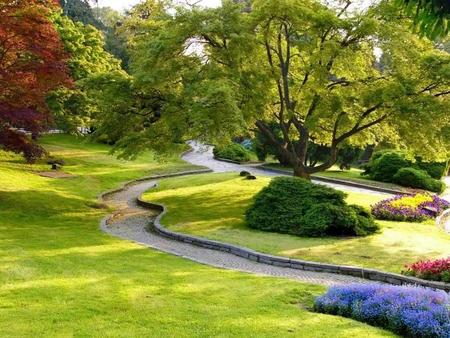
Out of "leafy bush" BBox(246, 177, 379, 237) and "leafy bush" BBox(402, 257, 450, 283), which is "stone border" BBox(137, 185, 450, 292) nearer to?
"leafy bush" BBox(402, 257, 450, 283)

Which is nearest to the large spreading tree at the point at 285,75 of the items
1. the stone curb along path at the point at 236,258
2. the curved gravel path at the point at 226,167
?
the stone curb along path at the point at 236,258

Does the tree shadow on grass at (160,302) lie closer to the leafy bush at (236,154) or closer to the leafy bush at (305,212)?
the leafy bush at (305,212)

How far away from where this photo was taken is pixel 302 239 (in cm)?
1351

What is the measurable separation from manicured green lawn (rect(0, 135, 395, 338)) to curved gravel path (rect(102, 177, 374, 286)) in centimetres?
86

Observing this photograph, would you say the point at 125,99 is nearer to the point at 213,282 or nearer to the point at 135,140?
the point at 135,140

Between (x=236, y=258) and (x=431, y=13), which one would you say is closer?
(x=431, y=13)

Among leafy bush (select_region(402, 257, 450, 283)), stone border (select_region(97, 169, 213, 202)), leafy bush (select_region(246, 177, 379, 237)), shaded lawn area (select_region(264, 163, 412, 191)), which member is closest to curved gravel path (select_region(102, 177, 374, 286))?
leafy bush (select_region(402, 257, 450, 283))

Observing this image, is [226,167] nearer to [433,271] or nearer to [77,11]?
[77,11]

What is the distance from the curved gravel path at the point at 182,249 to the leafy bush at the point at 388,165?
1752 cm

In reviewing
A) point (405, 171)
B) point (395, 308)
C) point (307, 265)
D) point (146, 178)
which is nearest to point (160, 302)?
point (395, 308)

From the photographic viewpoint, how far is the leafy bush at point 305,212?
13.9m

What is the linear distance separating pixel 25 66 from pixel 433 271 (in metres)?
13.8

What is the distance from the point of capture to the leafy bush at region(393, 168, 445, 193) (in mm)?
27578

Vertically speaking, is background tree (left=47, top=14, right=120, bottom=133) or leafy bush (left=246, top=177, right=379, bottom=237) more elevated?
background tree (left=47, top=14, right=120, bottom=133)
